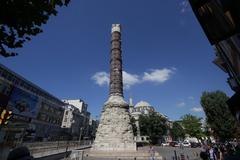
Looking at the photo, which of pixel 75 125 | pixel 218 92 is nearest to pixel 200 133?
pixel 218 92

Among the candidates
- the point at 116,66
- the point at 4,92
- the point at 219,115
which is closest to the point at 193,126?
the point at 219,115

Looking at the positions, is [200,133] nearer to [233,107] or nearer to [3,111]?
[233,107]

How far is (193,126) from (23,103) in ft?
145

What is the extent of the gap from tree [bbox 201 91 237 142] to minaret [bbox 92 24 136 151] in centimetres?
1332

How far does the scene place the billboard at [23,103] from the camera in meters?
28.2

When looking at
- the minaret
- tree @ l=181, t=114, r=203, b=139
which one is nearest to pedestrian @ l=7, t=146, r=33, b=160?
the minaret

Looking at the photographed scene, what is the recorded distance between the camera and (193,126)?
4678 cm

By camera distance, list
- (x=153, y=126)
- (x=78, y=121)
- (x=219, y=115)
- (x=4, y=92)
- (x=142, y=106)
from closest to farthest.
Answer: (x=219, y=115) < (x=4, y=92) < (x=153, y=126) < (x=78, y=121) < (x=142, y=106)

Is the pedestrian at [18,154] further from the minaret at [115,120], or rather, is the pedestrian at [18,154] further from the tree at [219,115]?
the tree at [219,115]

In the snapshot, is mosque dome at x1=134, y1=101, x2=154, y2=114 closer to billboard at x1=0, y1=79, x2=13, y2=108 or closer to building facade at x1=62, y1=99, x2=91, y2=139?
building facade at x1=62, y1=99, x2=91, y2=139

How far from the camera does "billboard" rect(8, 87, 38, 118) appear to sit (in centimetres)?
2818

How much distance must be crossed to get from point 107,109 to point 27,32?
24.5 meters

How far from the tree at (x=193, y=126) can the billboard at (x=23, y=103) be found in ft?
137

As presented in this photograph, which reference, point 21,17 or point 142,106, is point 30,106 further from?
point 142,106
